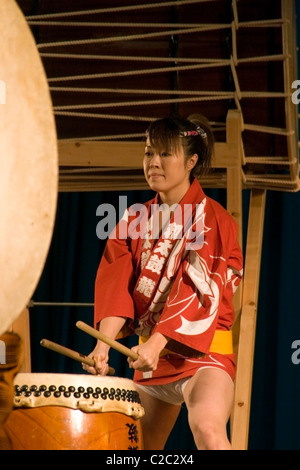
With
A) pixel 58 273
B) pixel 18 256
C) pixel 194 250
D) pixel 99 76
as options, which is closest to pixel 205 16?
pixel 99 76

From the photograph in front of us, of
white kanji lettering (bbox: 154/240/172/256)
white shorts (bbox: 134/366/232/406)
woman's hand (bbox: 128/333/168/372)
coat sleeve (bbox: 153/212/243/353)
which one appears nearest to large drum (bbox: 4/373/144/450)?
woman's hand (bbox: 128/333/168/372)

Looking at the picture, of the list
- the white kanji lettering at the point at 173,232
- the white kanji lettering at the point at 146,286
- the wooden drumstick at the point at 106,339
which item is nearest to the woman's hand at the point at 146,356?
the wooden drumstick at the point at 106,339

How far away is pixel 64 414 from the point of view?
1590 millimetres

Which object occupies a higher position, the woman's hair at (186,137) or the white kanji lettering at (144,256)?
the woman's hair at (186,137)

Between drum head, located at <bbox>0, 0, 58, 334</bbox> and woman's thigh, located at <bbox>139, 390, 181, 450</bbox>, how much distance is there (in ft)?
3.72

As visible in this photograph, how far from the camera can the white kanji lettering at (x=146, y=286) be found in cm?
219

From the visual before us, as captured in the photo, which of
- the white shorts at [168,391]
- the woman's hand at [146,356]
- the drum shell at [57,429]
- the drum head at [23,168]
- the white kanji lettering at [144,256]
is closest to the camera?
the drum head at [23,168]

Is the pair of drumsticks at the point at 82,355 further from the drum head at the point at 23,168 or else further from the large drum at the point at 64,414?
the drum head at the point at 23,168

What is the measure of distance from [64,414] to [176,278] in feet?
2.04

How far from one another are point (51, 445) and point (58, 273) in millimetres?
2032

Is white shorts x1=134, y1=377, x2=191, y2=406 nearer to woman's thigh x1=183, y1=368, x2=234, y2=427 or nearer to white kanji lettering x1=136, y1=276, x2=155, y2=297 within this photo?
woman's thigh x1=183, y1=368, x2=234, y2=427

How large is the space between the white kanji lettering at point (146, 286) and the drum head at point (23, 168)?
40.7 inches

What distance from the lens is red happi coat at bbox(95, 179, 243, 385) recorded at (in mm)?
2029

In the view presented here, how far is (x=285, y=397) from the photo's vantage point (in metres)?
3.16
